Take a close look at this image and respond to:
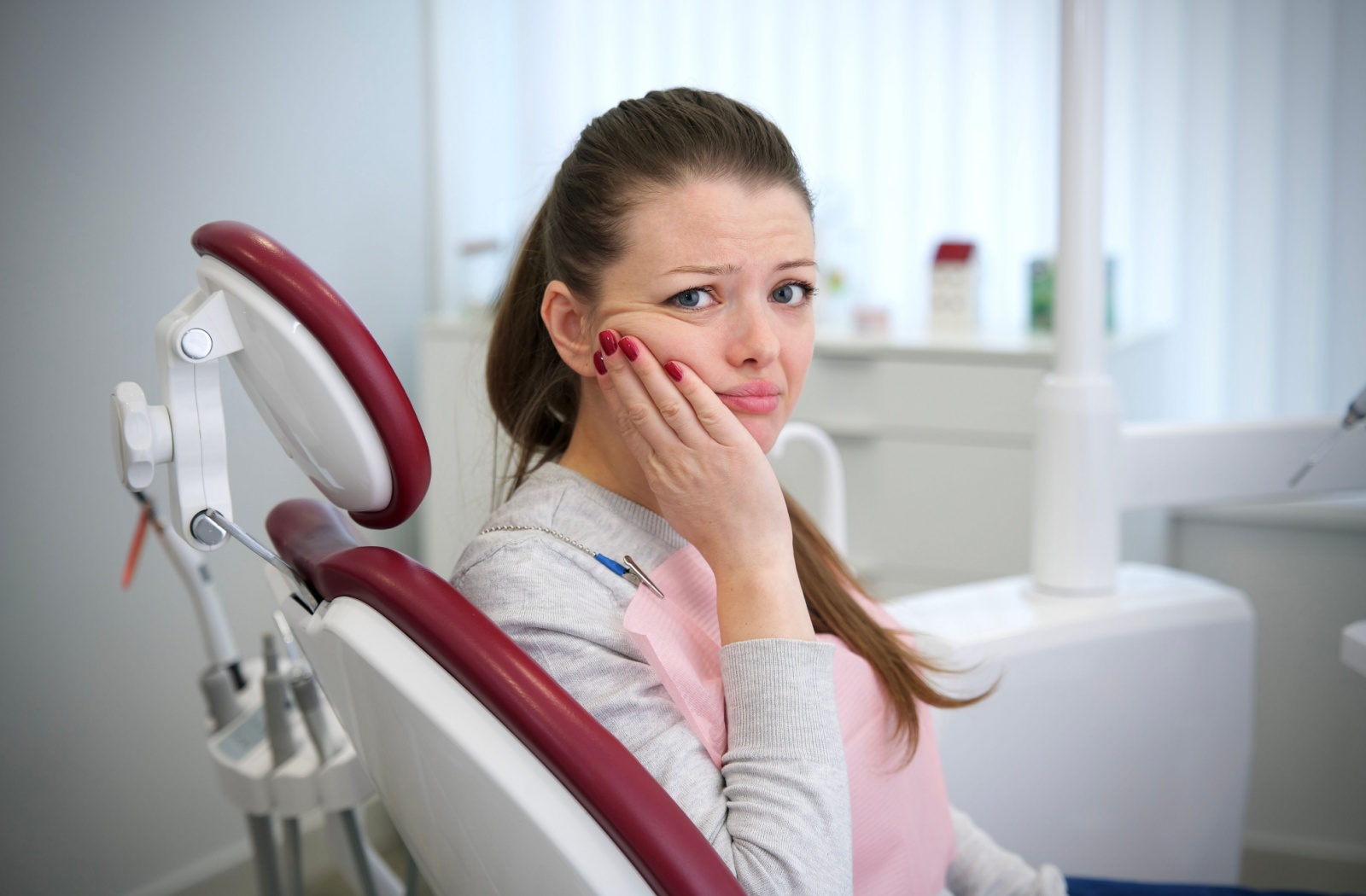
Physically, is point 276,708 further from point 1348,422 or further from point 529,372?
point 1348,422

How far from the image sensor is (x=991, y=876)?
1.15m

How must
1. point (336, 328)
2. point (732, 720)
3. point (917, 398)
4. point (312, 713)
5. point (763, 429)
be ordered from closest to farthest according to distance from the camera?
point (336, 328), point (732, 720), point (763, 429), point (312, 713), point (917, 398)

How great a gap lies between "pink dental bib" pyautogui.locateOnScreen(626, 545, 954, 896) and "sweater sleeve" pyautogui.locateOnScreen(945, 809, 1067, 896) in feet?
0.30

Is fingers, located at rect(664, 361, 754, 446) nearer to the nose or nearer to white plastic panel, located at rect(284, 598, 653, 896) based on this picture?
the nose

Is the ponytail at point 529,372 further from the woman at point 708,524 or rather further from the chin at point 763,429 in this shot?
the chin at point 763,429

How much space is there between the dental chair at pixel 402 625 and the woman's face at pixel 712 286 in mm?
254

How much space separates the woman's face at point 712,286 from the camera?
92cm

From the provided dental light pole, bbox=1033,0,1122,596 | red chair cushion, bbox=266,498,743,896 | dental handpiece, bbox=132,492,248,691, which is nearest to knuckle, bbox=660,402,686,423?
red chair cushion, bbox=266,498,743,896

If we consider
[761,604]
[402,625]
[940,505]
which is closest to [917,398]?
[940,505]

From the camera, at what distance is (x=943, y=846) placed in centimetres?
108

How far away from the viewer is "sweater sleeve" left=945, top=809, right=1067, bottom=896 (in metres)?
1.14

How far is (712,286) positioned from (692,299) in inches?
0.8

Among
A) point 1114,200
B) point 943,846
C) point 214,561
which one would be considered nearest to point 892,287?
point 1114,200

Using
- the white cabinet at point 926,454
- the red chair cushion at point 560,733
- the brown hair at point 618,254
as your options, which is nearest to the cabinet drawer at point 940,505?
the white cabinet at point 926,454
